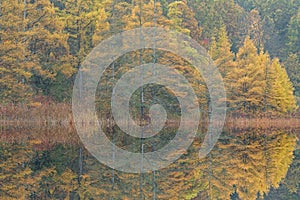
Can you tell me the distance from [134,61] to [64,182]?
16625 millimetres

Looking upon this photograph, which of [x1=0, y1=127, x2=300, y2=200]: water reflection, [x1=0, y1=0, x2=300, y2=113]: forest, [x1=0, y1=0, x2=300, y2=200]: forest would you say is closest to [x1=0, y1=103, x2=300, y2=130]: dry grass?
[x1=0, y1=0, x2=300, y2=200]: forest

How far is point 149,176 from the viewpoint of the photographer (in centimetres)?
929

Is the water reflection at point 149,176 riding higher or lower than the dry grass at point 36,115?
higher

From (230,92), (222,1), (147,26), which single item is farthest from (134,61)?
(222,1)

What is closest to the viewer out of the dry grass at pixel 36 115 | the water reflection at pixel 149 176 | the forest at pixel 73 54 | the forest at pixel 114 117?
the water reflection at pixel 149 176

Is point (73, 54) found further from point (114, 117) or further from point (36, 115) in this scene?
point (36, 115)

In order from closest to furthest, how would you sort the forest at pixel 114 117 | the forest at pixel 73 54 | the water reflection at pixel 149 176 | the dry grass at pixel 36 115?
the water reflection at pixel 149 176, the forest at pixel 114 117, the dry grass at pixel 36 115, the forest at pixel 73 54

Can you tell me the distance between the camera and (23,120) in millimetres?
18234

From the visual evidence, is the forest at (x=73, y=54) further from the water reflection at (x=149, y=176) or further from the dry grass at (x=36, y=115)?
the water reflection at (x=149, y=176)

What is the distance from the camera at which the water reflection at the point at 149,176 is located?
761 cm

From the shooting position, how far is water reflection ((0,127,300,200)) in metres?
7.61

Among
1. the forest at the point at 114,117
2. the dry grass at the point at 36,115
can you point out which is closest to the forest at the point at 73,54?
the forest at the point at 114,117

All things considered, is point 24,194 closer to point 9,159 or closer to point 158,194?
point 158,194

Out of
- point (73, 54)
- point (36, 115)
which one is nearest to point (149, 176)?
point (36, 115)
